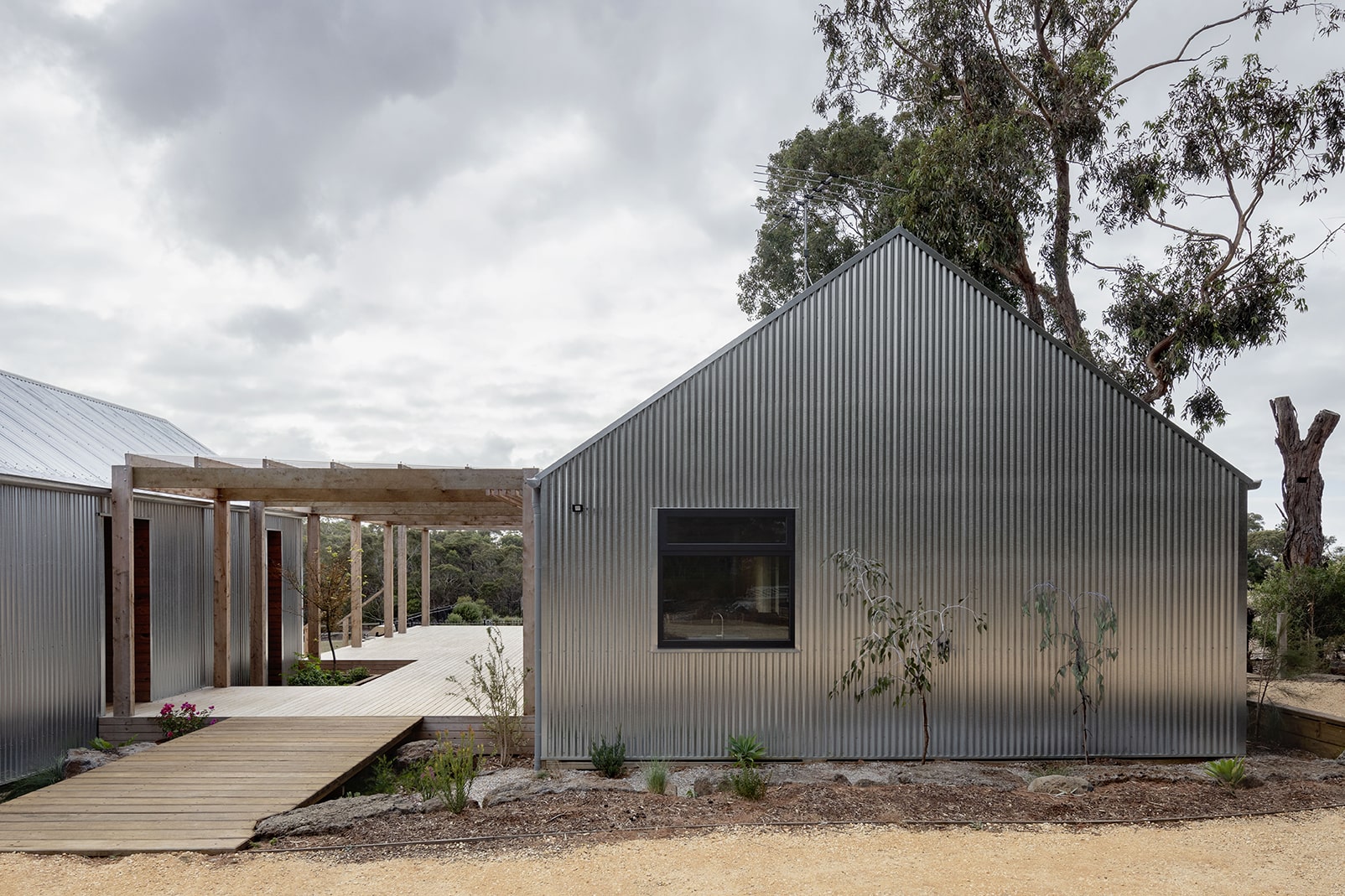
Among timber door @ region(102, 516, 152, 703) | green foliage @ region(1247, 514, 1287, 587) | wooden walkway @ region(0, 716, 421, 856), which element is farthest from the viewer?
green foliage @ region(1247, 514, 1287, 587)

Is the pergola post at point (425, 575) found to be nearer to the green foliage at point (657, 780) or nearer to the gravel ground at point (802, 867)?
the green foliage at point (657, 780)

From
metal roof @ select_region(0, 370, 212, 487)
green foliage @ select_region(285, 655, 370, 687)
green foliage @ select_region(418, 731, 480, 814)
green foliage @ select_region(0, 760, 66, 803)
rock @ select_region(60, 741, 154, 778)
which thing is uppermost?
metal roof @ select_region(0, 370, 212, 487)

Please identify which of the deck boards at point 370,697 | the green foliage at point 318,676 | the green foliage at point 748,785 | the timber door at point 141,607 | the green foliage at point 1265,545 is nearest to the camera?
the green foliage at point 748,785

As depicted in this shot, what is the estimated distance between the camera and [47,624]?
23.6 ft

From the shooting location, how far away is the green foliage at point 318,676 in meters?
10.8

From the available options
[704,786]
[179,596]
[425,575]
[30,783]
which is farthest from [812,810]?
[425,575]

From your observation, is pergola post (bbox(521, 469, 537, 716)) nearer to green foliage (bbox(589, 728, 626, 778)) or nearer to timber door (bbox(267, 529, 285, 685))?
green foliage (bbox(589, 728, 626, 778))

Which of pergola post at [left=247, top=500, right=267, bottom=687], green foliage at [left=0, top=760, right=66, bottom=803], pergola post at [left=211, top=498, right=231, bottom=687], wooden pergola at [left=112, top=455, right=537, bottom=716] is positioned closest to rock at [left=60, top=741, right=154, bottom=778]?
green foliage at [left=0, top=760, right=66, bottom=803]

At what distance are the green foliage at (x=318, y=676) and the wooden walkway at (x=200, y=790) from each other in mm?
3305

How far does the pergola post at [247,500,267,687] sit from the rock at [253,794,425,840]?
6169 millimetres

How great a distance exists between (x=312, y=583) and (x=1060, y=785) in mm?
10599

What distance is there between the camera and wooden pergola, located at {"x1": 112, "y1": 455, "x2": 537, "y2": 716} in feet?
25.3

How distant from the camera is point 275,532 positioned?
1213 centimetres

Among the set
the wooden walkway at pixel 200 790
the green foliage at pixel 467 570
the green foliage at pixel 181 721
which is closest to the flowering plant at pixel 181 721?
the green foliage at pixel 181 721
